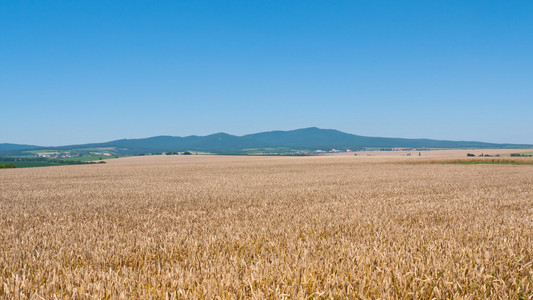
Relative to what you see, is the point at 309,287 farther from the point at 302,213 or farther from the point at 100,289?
the point at 302,213

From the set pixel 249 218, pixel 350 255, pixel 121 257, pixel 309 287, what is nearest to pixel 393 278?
pixel 350 255

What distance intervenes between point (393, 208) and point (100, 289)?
8.23 metres

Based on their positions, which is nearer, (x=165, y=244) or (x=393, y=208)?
(x=165, y=244)

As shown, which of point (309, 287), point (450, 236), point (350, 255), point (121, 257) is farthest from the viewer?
point (450, 236)

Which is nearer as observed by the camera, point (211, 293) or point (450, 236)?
point (211, 293)

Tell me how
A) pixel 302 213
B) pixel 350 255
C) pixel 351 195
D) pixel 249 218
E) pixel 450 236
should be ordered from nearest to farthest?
pixel 350 255, pixel 450 236, pixel 249 218, pixel 302 213, pixel 351 195

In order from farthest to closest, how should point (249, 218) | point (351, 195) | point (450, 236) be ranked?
point (351, 195) < point (249, 218) < point (450, 236)

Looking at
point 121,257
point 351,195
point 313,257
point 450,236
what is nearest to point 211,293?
point 313,257

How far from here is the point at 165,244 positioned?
5.68 m

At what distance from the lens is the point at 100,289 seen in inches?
138

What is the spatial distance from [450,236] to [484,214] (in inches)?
145

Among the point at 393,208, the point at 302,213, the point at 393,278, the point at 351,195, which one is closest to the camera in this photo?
the point at 393,278

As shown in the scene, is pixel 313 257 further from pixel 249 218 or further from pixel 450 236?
pixel 249 218

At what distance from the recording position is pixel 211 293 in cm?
344
